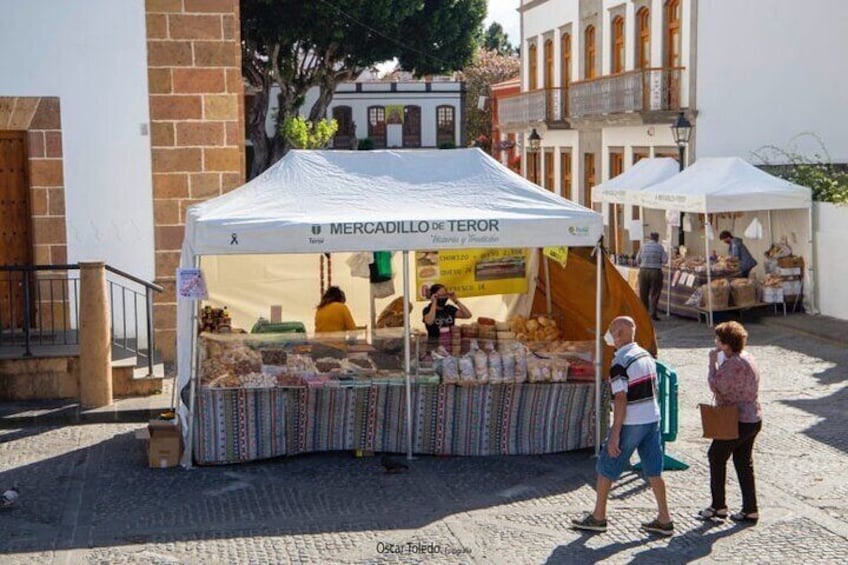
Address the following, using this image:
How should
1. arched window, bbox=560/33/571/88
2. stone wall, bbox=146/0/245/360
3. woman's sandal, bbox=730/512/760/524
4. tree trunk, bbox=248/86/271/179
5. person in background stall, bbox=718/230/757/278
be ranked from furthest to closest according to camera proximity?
tree trunk, bbox=248/86/271/179 < arched window, bbox=560/33/571/88 < person in background stall, bbox=718/230/757/278 < stone wall, bbox=146/0/245/360 < woman's sandal, bbox=730/512/760/524

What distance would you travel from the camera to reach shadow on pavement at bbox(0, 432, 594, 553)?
888 cm

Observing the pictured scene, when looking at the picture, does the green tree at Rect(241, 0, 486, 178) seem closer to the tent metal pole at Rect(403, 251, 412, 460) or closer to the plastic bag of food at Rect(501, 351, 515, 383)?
the tent metal pole at Rect(403, 251, 412, 460)

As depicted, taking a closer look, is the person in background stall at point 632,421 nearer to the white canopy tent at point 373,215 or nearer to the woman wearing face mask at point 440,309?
the white canopy tent at point 373,215

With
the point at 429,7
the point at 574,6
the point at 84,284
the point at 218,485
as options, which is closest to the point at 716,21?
the point at 574,6

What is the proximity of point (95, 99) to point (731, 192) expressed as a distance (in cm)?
986

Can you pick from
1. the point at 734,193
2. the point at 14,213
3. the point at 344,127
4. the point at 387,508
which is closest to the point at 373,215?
the point at 387,508

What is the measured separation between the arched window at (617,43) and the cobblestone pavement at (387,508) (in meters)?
21.8

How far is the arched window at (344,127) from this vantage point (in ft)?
224

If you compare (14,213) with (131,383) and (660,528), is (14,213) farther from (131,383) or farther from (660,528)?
(660,528)

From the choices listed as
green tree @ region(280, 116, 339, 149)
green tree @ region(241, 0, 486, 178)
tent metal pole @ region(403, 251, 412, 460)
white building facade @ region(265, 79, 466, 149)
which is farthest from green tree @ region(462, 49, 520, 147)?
tent metal pole @ region(403, 251, 412, 460)

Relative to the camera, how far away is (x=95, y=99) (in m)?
14.5

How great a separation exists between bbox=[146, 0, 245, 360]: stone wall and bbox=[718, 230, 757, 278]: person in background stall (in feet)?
30.2

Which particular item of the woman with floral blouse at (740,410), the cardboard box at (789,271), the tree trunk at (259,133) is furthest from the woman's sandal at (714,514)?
the tree trunk at (259,133)

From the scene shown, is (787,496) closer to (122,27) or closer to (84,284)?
(84,284)
